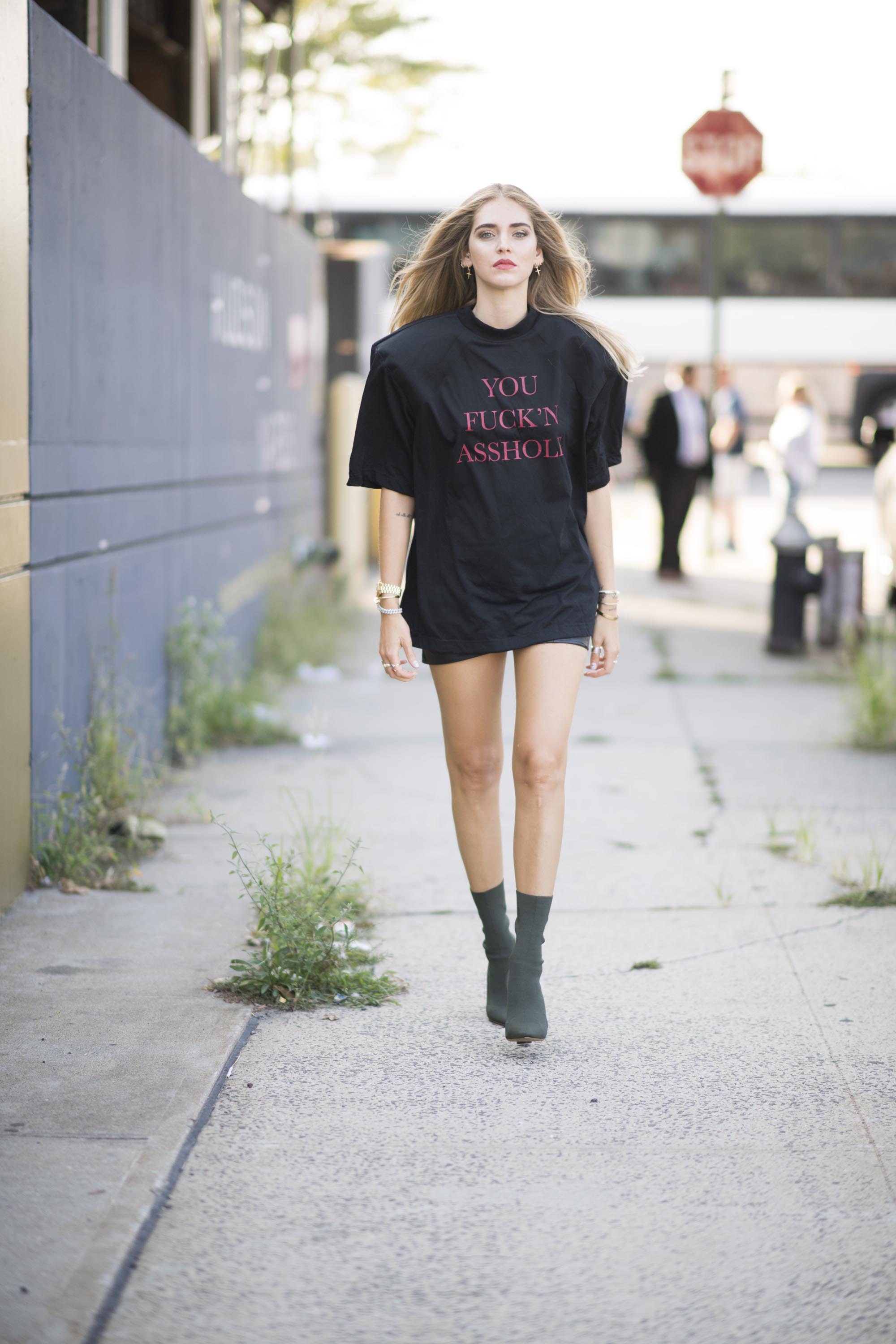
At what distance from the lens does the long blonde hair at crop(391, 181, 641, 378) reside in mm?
3801

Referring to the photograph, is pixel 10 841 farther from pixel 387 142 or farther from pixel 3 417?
pixel 387 142

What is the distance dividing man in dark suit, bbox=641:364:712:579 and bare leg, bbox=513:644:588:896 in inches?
437

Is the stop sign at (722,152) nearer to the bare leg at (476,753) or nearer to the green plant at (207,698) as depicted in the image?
the green plant at (207,698)

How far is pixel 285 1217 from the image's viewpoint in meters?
2.88

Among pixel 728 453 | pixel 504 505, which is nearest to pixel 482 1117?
pixel 504 505

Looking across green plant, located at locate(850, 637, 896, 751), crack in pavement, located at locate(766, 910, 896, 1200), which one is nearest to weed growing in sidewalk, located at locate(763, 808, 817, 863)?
crack in pavement, located at locate(766, 910, 896, 1200)

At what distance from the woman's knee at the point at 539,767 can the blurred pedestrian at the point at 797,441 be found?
1293cm

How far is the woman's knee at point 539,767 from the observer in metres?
3.66

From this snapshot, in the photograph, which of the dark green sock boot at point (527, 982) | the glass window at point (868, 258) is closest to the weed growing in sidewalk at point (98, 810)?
the dark green sock boot at point (527, 982)

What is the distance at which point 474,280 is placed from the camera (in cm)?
393

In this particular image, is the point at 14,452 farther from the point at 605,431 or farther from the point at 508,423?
the point at 605,431

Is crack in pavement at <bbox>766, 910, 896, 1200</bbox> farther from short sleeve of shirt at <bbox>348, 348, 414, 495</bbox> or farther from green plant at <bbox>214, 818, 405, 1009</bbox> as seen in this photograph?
short sleeve of shirt at <bbox>348, 348, 414, 495</bbox>

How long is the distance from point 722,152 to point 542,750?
11.6 meters

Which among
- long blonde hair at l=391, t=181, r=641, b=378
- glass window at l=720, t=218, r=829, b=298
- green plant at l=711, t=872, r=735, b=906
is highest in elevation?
glass window at l=720, t=218, r=829, b=298
